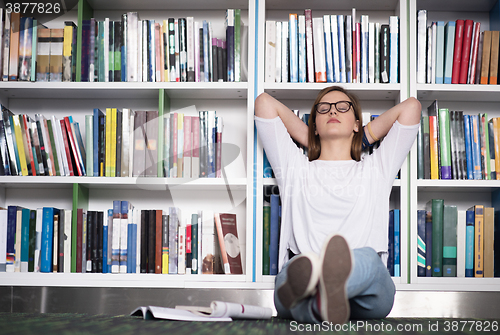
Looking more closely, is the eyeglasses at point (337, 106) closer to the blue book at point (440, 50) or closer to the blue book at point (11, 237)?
the blue book at point (440, 50)

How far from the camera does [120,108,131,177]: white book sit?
1910 millimetres

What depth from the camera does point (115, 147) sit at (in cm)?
192

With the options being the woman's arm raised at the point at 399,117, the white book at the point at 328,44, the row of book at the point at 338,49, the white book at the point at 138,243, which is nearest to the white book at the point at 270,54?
the row of book at the point at 338,49

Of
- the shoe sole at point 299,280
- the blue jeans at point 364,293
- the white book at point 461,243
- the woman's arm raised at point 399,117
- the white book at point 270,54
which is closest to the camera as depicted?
the shoe sole at point 299,280

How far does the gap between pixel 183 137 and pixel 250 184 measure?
0.35m

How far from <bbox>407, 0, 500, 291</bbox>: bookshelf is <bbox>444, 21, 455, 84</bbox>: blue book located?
0.17 ft

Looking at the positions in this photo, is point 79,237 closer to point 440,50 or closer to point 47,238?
point 47,238

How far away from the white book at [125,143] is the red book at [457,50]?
4.56 ft

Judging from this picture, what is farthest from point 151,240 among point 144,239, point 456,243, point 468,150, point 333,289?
point 468,150

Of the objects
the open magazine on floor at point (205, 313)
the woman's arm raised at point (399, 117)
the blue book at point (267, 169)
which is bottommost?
the open magazine on floor at point (205, 313)

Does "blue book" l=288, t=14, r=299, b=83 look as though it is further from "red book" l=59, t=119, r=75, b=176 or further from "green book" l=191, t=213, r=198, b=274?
"red book" l=59, t=119, r=75, b=176

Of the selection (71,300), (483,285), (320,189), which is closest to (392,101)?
(320,189)

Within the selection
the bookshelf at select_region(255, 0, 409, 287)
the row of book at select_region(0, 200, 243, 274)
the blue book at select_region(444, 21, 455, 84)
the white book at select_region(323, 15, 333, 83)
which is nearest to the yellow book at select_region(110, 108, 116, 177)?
the row of book at select_region(0, 200, 243, 274)

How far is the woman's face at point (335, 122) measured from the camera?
1748 mm
